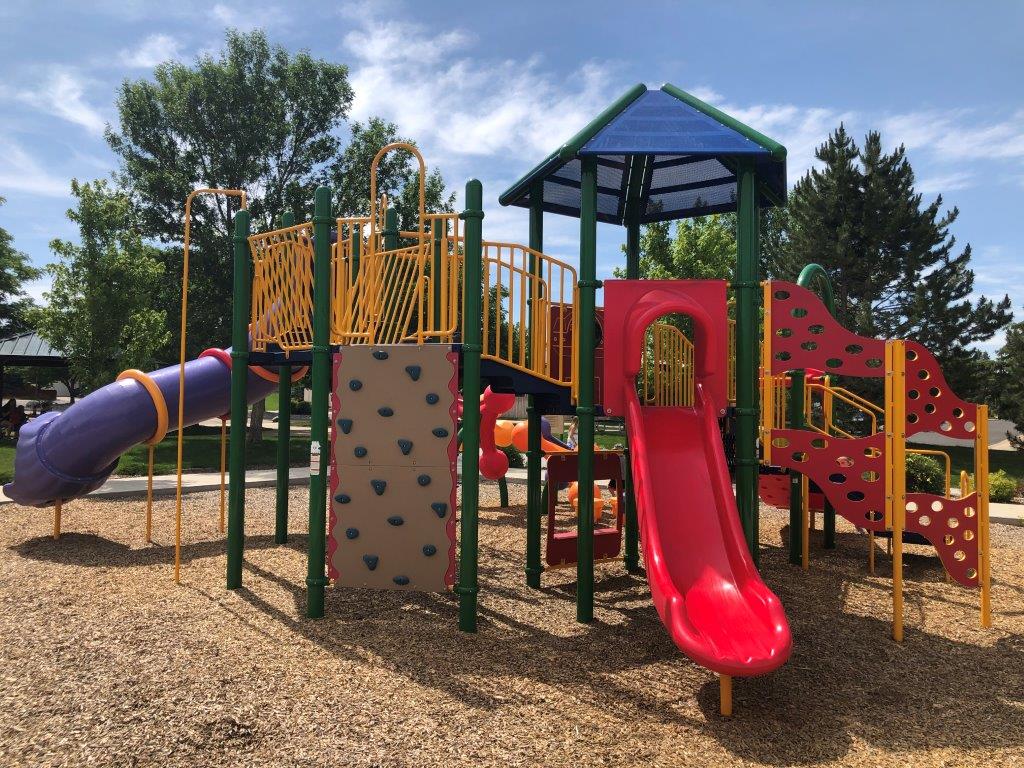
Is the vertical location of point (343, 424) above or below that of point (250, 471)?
above

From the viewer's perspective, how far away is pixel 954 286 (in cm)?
2675

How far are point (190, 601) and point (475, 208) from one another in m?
4.41

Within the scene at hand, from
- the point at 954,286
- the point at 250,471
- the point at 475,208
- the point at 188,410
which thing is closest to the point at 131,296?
the point at 250,471

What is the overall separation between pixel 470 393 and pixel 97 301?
16093 mm

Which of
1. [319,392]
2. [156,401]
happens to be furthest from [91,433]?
[319,392]

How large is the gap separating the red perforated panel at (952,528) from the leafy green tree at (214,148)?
21652mm

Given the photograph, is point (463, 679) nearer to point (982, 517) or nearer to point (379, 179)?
point (982, 517)

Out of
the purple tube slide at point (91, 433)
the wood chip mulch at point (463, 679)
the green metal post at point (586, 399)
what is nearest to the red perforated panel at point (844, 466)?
the wood chip mulch at point (463, 679)

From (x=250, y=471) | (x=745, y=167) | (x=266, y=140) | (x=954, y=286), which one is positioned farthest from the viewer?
(x=954, y=286)

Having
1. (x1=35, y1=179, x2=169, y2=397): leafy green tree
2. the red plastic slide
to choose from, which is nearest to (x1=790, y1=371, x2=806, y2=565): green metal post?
the red plastic slide

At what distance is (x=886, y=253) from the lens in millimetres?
27719

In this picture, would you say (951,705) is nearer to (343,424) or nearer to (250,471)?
(343,424)

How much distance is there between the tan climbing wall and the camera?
20.0 feet

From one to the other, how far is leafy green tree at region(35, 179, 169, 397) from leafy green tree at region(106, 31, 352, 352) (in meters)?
4.61
